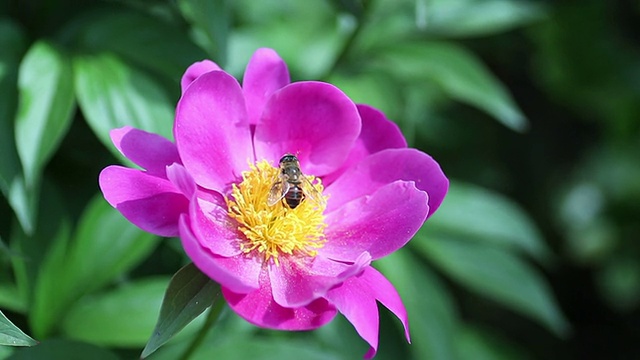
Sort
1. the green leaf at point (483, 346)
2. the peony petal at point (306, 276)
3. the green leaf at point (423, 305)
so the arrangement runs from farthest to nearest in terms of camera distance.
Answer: the green leaf at point (483, 346), the green leaf at point (423, 305), the peony petal at point (306, 276)

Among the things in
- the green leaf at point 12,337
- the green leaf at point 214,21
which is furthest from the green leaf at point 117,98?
the green leaf at point 12,337

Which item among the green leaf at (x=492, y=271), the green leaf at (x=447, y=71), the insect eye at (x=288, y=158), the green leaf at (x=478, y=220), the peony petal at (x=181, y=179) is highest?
the peony petal at (x=181, y=179)

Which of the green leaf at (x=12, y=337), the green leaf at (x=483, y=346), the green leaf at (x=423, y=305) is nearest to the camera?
the green leaf at (x=12, y=337)

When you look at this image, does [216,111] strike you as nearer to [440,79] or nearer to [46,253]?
[46,253]

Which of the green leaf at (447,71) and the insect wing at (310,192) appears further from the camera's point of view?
the green leaf at (447,71)

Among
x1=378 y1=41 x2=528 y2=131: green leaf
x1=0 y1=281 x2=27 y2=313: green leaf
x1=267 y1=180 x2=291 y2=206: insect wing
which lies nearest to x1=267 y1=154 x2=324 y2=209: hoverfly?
x1=267 y1=180 x2=291 y2=206: insect wing

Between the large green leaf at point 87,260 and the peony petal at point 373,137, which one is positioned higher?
the peony petal at point 373,137

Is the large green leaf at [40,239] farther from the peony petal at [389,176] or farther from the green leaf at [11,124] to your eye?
the peony petal at [389,176]
